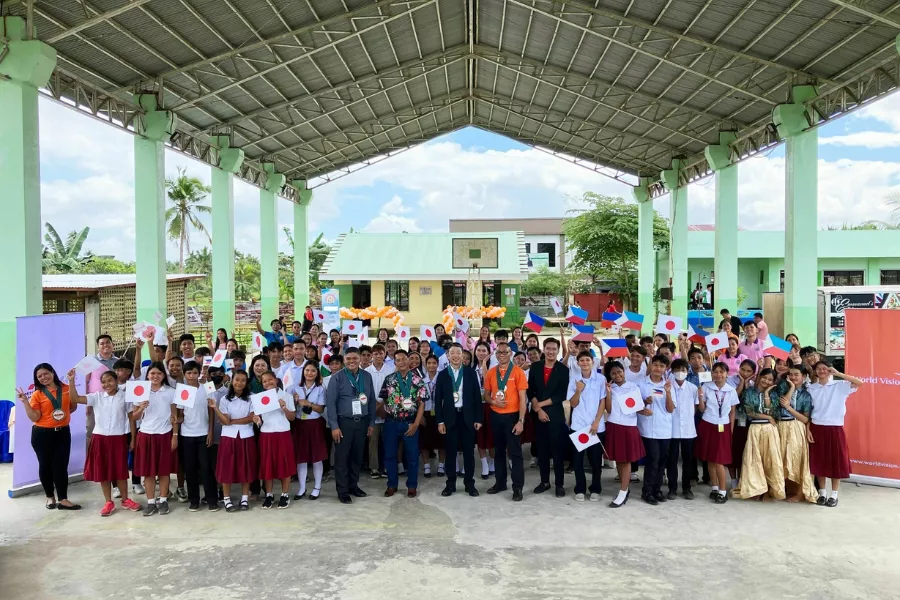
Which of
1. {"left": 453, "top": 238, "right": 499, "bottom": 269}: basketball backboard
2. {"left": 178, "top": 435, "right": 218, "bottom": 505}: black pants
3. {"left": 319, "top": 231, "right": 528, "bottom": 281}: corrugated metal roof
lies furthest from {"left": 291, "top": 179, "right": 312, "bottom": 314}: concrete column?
{"left": 178, "top": 435, "right": 218, "bottom": 505}: black pants

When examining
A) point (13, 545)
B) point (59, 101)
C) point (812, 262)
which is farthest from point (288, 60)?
point (812, 262)

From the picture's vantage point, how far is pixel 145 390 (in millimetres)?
5441

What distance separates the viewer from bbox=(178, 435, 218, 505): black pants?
560cm

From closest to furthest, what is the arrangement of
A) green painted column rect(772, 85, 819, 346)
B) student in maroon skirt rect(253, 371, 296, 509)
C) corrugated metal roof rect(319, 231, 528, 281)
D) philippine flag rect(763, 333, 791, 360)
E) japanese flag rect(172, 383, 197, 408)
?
1. japanese flag rect(172, 383, 197, 408)
2. student in maroon skirt rect(253, 371, 296, 509)
3. philippine flag rect(763, 333, 791, 360)
4. green painted column rect(772, 85, 819, 346)
5. corrugated metal roof rect(319, 231, 528, 281)

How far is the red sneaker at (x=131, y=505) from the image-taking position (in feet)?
18.8

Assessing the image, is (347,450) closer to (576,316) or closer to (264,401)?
(264,401)

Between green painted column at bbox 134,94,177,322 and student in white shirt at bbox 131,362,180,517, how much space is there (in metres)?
8.04

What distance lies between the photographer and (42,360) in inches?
245

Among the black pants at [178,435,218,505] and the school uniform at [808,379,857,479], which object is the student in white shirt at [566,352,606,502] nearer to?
the school uniform at [808,379,857,479]

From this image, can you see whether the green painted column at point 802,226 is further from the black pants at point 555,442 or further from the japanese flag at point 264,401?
the japanese flag at point 264,401

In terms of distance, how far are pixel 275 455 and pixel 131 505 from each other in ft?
4.69

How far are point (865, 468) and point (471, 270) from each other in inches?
759

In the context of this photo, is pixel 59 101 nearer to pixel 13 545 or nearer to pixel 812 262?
pixel 13 545

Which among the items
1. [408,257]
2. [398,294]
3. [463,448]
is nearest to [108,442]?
[463,448]
